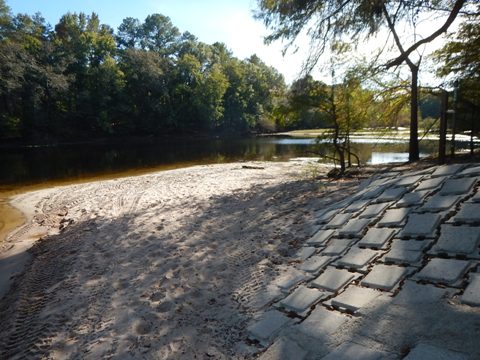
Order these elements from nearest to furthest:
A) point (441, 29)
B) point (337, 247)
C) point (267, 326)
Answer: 1. point (267, 326)
2. point (337, 247)
3. point (441, 29)

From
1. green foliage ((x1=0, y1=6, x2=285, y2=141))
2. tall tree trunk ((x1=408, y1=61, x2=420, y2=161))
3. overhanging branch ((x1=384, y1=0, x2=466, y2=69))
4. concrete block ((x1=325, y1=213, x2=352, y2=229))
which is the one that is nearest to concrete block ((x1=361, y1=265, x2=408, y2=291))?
concrete block ((x1=325, y1=213, x2=352, y2=229))

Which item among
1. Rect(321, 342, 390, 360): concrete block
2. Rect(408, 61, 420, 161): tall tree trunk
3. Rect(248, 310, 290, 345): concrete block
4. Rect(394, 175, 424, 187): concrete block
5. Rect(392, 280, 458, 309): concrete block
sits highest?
Rect(408, 61, 420, 161): tall tree trunk

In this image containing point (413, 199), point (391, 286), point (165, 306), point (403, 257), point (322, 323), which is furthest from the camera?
point (413, 199)

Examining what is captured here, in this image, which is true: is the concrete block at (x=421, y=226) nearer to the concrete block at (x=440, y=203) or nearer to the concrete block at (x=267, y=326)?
the concrete block at (x=440, y=203)

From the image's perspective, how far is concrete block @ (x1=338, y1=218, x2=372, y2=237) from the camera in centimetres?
379

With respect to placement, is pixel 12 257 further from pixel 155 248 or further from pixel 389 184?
pixel 389 184

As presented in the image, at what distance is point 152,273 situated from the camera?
416 centimetres

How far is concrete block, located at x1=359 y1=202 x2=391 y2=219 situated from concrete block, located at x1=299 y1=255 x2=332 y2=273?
0.93 meters

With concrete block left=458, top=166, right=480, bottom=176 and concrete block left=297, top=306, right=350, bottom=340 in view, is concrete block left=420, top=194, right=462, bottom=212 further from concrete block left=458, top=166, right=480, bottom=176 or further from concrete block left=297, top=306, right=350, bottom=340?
concrete block left=297, top=306, right=350, bottom=340

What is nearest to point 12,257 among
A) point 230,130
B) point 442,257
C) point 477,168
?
point 442,257

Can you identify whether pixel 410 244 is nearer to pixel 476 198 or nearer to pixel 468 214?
pixel 468 214

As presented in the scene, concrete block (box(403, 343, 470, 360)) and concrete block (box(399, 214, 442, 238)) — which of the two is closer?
concrete block (box(403, 343, 470, 360))

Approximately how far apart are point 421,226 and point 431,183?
3.79ft

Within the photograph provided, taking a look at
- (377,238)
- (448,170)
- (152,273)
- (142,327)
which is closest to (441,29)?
(448,170)
